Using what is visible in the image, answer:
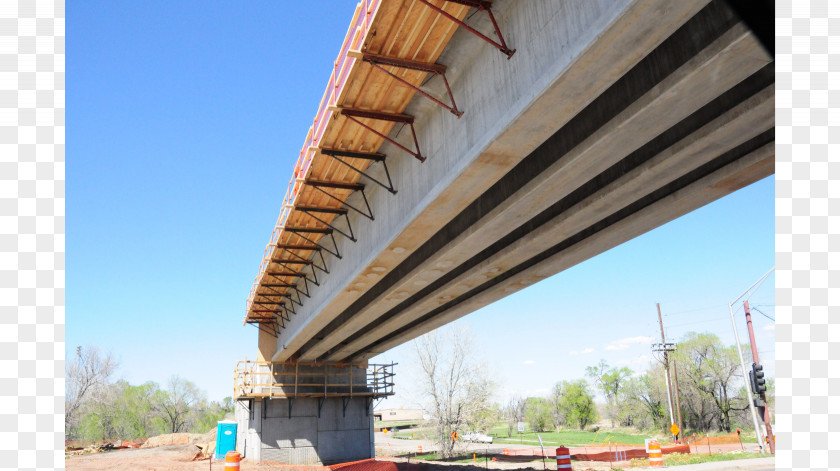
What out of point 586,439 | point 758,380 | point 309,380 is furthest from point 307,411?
point 586,439

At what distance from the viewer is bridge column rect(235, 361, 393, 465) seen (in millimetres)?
26828

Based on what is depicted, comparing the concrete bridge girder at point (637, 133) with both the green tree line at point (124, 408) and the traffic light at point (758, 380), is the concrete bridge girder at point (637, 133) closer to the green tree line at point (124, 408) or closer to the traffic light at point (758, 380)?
the traffic light at point (758, 380)

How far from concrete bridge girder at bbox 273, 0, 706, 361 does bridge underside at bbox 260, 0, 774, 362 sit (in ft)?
0.06

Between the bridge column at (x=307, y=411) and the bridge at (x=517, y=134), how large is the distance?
47.8 ft

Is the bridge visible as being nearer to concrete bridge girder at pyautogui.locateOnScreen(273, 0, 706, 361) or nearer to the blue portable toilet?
concrete bridge girder at pyautogui.locateOnScreen(273, 0, 706, 361)

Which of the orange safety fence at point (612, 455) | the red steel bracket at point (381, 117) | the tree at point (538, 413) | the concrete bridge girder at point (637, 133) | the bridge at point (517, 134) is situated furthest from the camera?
the tree at point (538, 413)

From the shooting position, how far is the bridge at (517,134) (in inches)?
213

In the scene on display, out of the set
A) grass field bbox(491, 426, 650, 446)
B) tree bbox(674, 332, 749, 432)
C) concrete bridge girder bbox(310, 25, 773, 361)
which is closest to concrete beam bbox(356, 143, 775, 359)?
concrete bridge girder bbox(310, 25, 773, 361)

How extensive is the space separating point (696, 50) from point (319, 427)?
26502 mm

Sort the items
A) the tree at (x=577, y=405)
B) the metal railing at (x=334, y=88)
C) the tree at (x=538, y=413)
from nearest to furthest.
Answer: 1. the metal railing at (x=334, y=88)
2. the tree at (x=577, y=405)
3. the tree at (x=538, y=413)

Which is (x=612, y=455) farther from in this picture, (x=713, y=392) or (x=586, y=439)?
(x=713, y=392)

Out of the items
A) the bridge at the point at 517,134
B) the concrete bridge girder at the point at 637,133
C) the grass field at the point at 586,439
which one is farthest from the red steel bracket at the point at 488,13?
the grass field at the point at 586,439

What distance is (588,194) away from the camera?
8.77 meters

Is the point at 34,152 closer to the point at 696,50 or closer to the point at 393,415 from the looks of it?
the point at 696,50
